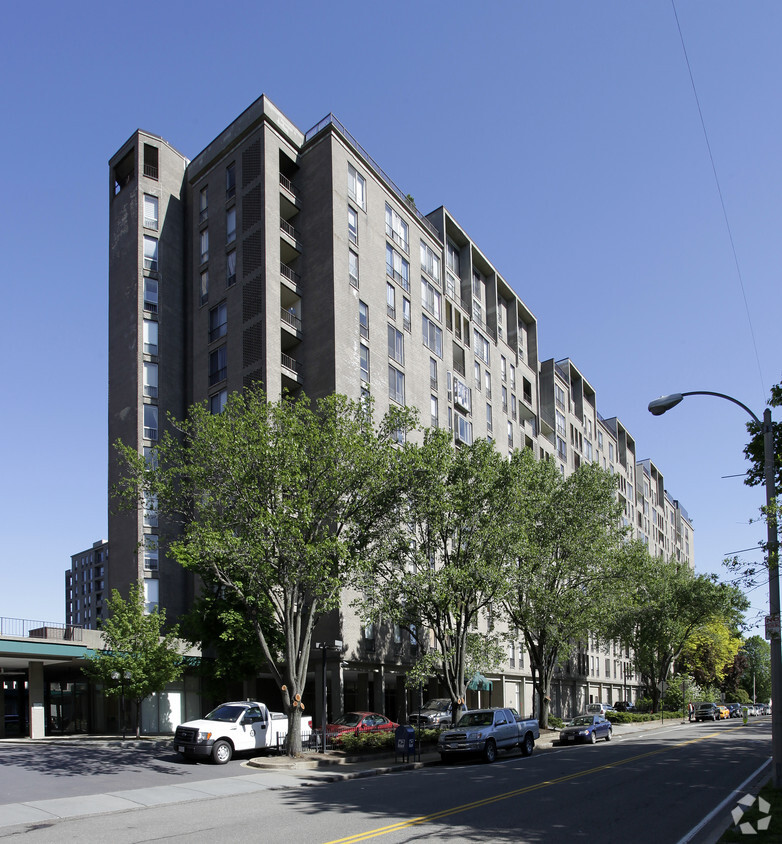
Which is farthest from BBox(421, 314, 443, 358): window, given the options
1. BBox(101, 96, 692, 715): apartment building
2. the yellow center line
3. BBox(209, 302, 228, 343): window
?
the yellow center line

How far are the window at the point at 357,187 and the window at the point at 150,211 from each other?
11869mm

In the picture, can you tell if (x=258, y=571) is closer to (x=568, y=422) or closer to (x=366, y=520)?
(x=366, y=520)

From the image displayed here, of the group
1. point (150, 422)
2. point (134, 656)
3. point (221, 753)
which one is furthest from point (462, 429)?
point (221, 753)

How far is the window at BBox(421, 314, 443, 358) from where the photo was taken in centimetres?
5150

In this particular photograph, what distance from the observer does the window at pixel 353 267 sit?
145ft

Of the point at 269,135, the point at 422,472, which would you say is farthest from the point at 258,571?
the point at 269,135

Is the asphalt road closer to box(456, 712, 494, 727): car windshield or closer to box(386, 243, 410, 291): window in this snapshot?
box(456, 712, 494, 727): car windshield

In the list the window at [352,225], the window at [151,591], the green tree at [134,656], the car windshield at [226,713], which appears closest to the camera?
the car windshield at [226,713]

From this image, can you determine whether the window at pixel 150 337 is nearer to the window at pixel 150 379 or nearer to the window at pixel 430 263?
the window at pixel 150 379

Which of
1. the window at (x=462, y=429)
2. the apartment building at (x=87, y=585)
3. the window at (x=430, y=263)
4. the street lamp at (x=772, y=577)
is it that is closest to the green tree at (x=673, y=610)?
the window at (x=462, y=429)

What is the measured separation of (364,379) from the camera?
43531 millimetres

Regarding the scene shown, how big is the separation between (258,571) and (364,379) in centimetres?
1955

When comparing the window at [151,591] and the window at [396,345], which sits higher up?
the window at [396,345]

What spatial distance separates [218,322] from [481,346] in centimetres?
2264
